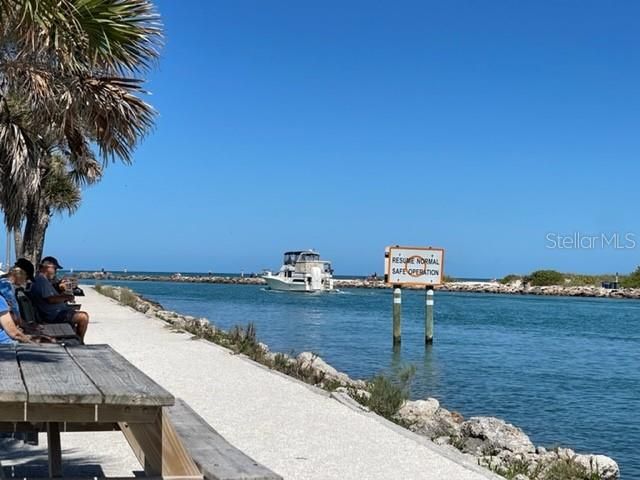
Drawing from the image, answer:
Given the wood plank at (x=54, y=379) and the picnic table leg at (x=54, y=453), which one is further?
the picnic table leg at (x=54, y=453)

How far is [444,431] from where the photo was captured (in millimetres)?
9547

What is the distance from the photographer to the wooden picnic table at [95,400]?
11.2ft

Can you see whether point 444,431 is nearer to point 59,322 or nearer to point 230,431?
point 230,431

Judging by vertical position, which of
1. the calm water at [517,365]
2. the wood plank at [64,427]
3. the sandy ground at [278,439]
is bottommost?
the calm water at [517,365]

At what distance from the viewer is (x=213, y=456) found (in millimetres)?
4293

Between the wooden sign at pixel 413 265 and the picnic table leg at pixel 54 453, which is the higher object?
the wooden sign at pixel 413 265

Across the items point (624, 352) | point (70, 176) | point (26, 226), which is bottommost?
point (624, 352)

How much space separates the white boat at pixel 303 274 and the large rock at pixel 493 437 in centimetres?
6185

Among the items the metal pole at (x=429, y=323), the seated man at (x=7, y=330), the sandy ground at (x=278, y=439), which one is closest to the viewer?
the sandy ground at (x=278, y=439)

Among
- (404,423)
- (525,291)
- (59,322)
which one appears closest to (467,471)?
(404,423)

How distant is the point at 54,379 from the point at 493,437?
6.68 meters

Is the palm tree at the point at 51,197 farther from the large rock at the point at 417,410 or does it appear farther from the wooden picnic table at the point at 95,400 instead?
the wooden picnic table at the point at 95,400

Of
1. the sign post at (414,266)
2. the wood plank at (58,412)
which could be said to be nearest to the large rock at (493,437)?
the wood plank at (58,412)

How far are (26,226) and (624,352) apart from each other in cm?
1877
